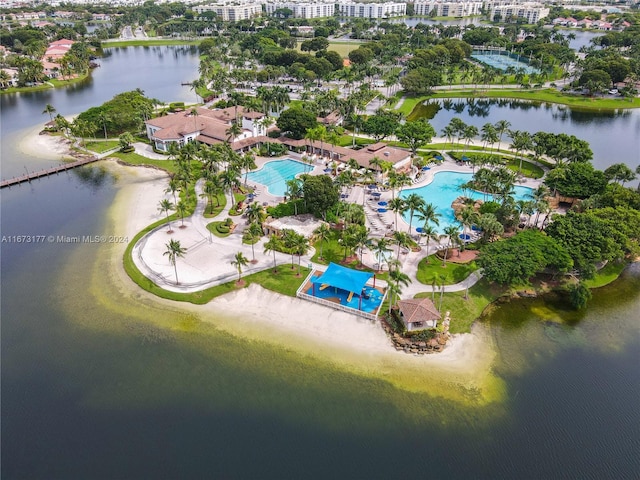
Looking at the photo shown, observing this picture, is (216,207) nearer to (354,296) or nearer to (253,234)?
(253,234)

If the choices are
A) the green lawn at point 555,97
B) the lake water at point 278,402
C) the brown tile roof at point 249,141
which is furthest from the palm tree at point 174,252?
the green lawn at point 555,97

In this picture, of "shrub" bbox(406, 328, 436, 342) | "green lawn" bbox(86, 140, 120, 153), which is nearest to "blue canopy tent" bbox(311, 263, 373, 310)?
"shrub" bbox(406, 328, 436, 342)

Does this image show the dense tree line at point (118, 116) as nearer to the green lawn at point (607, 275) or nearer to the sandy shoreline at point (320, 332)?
the sandy shoreline at point (320, 332)

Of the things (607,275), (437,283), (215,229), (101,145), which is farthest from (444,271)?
(101,145)

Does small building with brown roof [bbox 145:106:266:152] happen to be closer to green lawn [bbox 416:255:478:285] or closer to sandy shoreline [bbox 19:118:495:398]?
sandy shoreline [bbox 19:118:495:398]

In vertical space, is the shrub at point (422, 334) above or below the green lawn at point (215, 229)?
below

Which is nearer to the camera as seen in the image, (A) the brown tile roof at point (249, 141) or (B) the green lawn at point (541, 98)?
(A) the brown tile roof at point (249, 141)
